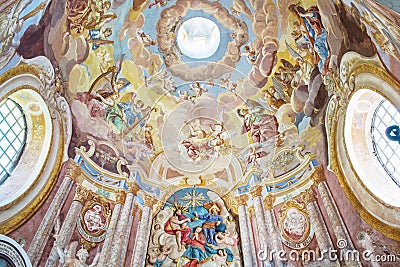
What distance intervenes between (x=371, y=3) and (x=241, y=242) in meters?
8.57

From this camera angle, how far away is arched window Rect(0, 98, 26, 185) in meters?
11.8

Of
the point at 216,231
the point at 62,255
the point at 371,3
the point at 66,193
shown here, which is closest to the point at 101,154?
the point at 66,193

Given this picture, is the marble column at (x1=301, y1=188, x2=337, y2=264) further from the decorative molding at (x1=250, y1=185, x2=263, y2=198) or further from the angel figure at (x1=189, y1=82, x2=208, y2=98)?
the angel figure at (x1=189, y1=82, x2=208, y2=98)

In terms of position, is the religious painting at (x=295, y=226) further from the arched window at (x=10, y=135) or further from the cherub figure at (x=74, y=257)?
the arched window at (x=10, y=135)

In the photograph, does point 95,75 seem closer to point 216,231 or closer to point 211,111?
point 211,111

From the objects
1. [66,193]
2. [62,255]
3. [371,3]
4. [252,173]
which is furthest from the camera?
[252,173]

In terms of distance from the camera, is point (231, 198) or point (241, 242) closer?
point (241, 242)

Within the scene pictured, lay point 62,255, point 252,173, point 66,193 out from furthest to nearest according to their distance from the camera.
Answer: point 252,173 < point 66,193 < point 62,255

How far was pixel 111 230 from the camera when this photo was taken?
44.0 feet

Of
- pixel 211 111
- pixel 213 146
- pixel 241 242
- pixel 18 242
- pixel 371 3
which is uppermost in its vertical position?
pixel 211 111

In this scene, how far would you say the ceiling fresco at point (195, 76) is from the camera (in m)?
13.1

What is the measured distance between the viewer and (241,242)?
46.2 ft

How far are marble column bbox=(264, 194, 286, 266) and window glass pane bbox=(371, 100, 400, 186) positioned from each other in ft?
12.8

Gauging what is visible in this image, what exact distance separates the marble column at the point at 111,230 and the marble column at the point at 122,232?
115 mm
